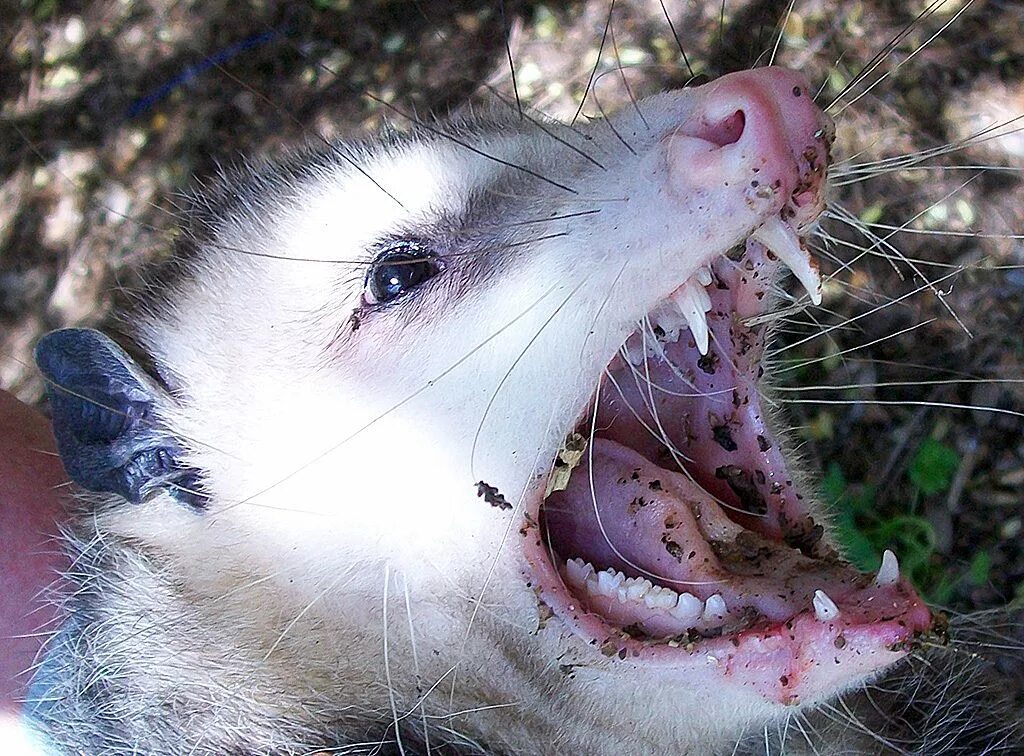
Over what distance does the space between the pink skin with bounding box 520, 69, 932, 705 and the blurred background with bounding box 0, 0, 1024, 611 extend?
38.2 inches

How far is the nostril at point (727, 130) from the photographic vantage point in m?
1.12

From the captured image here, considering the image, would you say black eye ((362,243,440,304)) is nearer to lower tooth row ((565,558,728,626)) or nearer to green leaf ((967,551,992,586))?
lower tooth row ((565,558,728,626))

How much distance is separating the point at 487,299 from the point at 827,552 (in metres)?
0.60

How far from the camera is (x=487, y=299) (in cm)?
124

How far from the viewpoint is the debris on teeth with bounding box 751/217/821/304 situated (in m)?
1.17

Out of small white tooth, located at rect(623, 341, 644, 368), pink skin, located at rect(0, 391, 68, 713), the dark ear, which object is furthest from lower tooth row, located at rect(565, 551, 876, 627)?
pink skin, located at rect(0, 391, 68, 713)

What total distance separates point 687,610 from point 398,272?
0.56 meters

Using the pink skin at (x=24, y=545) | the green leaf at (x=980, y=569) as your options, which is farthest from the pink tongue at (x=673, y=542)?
the green leaf at (x=980, y=569)

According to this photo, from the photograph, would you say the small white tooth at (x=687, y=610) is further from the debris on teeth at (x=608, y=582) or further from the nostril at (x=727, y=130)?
the nostril at (x=727, y=130)

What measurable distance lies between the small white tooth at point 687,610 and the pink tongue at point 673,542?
0.7 inches

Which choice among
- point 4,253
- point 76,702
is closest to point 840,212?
point 76,702

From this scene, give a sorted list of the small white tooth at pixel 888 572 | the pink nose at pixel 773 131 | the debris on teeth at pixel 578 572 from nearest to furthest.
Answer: the pink nose at pixel 773 131, the small white tooth at pixel 888 572, the debris on teeth at pixel 578 572

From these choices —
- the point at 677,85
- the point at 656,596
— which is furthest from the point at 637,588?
the point at 677,85

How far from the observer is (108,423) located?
1.42m
